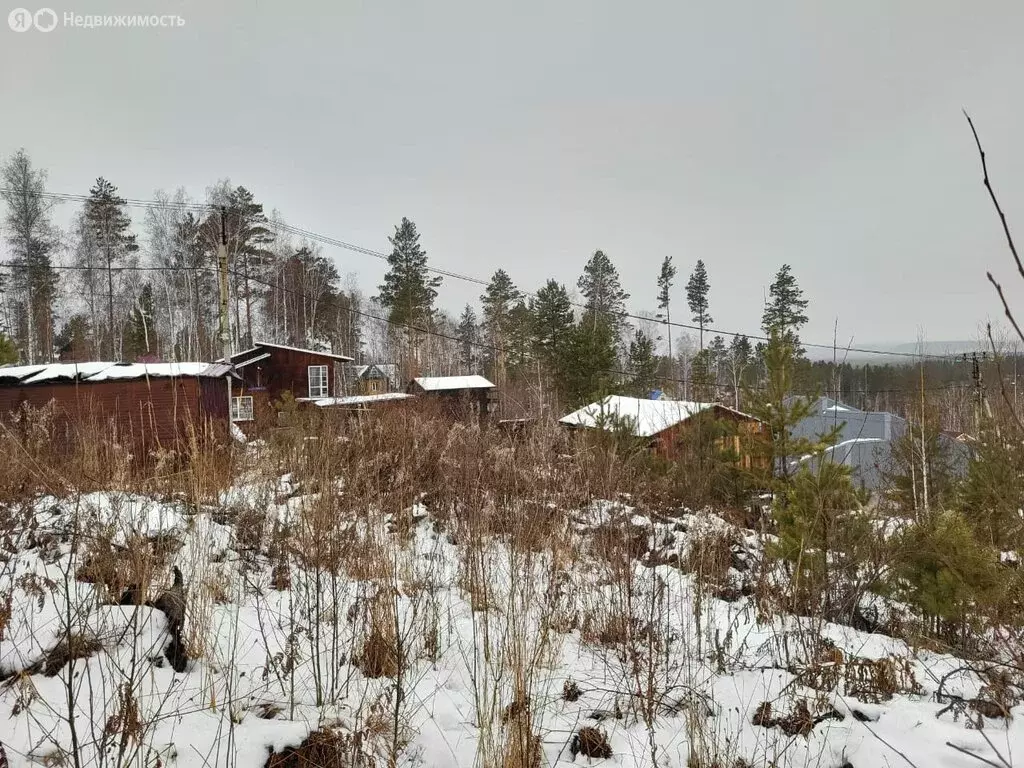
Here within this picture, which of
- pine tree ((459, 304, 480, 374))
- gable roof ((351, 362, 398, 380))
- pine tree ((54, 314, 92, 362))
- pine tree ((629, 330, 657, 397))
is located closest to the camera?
pine tree ((54, 314, 92, 362))

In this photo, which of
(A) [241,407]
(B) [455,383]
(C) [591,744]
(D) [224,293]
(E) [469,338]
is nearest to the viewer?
(C) [591,744]

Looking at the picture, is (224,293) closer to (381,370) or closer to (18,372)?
(18,372)

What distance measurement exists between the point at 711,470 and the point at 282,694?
7622 mm

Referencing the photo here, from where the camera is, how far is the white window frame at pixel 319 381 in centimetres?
2203

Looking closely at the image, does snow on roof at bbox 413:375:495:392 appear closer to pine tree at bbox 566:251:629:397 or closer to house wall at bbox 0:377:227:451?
pine tree at bbox 566:251:629:397

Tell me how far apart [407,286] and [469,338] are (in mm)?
12592

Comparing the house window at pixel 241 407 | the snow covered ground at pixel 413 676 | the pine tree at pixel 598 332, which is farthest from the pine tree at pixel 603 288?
the snow covered ground at pixel 413 676

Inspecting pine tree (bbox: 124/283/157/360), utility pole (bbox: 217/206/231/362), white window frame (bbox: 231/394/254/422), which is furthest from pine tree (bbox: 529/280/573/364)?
pine tree (bbox: 124/283/157/360)

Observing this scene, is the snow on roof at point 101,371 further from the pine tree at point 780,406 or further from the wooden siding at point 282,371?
the wooden siding at point 282,371

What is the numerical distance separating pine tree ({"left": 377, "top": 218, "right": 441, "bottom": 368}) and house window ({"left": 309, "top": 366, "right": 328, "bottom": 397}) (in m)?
10.9

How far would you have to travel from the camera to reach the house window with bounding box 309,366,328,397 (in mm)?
22078

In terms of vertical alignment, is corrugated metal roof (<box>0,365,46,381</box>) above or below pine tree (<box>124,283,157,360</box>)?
below

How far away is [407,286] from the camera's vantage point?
3372 centimetres

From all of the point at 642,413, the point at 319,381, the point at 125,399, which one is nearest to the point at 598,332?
the point at 642,413
